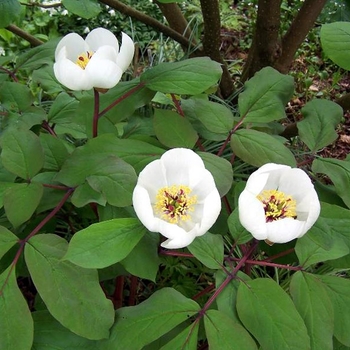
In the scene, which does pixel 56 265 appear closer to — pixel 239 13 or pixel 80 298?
pixel 80 298

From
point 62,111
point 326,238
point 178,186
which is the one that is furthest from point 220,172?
point 62,111

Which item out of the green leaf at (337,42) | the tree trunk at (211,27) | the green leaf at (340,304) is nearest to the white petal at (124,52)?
the green leaf at (337,42)

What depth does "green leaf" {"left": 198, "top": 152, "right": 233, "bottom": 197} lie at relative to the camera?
0.75 m

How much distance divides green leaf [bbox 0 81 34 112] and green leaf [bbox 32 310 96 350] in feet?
1.36

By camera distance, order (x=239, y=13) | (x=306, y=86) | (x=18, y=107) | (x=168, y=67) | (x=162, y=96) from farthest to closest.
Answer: (x=239, y=13)
(x=306, y=86)
(x=162, y=96)
(x=18, y=107)
(x=168, y=67)

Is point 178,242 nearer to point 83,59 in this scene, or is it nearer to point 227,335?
point 227,335

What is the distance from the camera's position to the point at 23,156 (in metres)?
0.77

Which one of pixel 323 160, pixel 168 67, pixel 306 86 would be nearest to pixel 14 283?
pixel 168 67

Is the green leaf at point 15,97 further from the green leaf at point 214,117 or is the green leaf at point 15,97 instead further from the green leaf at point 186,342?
the green leaf at point 186,342

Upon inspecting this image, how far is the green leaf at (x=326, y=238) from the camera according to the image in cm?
72

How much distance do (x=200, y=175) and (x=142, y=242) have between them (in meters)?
0.15

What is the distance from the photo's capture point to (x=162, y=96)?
1.12 m

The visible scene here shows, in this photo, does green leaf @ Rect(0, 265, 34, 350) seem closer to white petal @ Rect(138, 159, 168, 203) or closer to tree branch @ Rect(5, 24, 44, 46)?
white petal @ Rect(138, 159, 168, 203)

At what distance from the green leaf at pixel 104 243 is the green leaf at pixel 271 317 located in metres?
0.17
